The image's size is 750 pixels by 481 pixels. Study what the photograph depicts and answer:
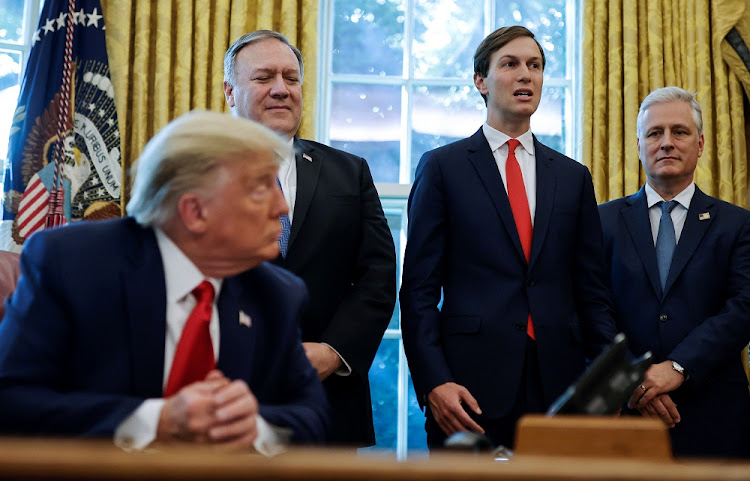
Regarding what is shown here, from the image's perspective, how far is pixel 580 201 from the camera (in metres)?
2.97

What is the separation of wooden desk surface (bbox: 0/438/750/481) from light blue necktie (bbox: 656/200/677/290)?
7.73 ft

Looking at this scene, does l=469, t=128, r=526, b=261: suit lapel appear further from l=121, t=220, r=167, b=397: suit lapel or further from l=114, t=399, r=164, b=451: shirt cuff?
l=114, t=399, r=164, b=451: shirt cuff

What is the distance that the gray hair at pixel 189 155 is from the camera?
1636 mm

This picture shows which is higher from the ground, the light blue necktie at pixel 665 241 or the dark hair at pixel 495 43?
the dark hair at pixel 495 43

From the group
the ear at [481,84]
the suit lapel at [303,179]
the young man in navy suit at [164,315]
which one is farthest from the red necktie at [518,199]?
the young man in navy suit at [164,315]

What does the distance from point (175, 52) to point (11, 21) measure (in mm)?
960

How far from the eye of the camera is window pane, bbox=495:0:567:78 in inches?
192

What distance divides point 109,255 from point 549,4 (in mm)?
3861

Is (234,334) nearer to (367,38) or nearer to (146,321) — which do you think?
(146,321)

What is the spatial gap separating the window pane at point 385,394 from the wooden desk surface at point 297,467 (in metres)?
3.61

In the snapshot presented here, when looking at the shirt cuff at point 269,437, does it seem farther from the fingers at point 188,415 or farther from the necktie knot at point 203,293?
the necktie knot at point 203,293

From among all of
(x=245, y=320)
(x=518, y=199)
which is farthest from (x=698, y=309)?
(x=245, y=320)

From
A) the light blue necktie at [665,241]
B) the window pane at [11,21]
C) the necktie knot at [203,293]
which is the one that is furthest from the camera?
the window pane at [11,21]

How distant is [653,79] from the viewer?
4480 mm
